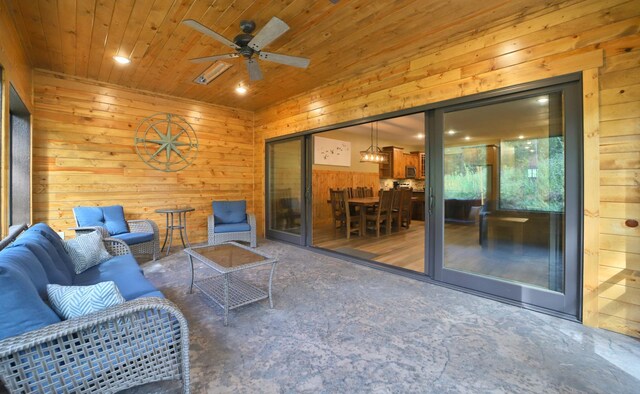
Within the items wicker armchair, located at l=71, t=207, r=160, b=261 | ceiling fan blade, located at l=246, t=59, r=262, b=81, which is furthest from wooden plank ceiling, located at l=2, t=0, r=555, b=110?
wicker armchair, located at l=71, t=207, r=160, b=261

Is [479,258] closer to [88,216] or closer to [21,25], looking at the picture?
[88,216]

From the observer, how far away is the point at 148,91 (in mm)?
4734

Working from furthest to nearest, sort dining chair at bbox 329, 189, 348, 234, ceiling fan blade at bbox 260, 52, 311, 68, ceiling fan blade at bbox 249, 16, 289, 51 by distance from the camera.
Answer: dining chair at bbox 329, 189, 348, 234 → ceiling fan blade at bbox 260, 52, 311, 68 → ceiling fan blade at bbox 249, 16, 289, 51

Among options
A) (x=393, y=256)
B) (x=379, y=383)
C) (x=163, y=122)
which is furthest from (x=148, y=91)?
(x=379, y=383)

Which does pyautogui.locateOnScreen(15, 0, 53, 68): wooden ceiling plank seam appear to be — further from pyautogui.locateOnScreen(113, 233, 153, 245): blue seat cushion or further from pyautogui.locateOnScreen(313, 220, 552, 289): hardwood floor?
pyautogui.locateOnScreen(313, 220, 552, 289): hardwood floor

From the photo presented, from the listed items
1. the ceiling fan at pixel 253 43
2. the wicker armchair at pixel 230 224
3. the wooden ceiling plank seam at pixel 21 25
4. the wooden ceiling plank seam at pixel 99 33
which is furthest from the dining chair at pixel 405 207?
the wooden ceiling plank seam at pixel 21 25

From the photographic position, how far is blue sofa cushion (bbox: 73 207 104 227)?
376 cm

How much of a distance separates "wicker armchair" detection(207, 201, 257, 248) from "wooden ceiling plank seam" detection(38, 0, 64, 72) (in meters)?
2.79

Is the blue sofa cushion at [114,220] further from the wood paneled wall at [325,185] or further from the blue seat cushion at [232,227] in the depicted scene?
the wood paneled wall at [325,185]

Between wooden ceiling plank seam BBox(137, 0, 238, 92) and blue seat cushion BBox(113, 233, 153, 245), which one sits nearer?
wooden ceiling plank seam BBox(137, 0, 238, 92)

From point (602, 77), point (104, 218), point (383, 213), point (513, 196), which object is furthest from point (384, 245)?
point (104, 218)

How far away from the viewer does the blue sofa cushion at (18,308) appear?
44.4 inches

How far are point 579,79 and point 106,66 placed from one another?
209 inches

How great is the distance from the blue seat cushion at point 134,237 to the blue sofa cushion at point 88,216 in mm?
381
